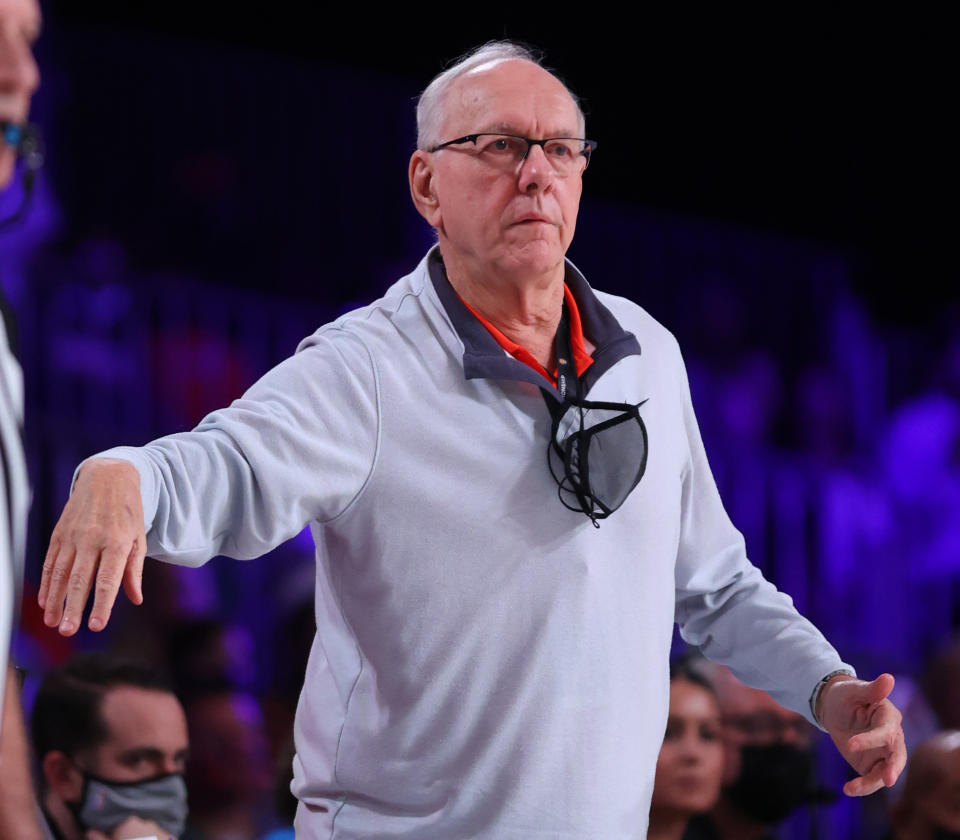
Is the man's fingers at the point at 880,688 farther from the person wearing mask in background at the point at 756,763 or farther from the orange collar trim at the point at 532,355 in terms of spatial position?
the person wearing mask in background at the point at 756,763

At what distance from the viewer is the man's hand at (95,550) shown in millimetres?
1204

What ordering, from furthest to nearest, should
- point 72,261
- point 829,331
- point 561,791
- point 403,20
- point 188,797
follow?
point 829,331 → point 403,20 → point 72,261 → point 188,797 → point 561,791

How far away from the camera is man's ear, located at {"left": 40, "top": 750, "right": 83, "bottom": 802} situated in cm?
281

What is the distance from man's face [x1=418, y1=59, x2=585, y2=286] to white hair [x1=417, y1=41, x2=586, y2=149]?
0.02m

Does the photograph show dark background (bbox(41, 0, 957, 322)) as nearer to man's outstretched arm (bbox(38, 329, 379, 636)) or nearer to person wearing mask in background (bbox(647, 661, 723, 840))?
person wearing mask in background (bbox(647, 661, 723, 840))

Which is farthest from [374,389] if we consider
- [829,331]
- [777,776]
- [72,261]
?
[829,331]

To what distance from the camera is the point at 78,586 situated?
1.21 metres

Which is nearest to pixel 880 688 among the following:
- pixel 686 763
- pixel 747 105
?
pixel 686 763

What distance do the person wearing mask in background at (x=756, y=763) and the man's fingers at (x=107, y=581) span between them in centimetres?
252

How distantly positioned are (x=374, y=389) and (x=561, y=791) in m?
0.55

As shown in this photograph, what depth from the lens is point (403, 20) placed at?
4.55 m

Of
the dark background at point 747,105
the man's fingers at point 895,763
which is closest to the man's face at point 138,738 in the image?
the man's fingers at point 895,763

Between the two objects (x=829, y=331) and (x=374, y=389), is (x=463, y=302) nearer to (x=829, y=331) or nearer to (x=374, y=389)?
(x=374, y=389)

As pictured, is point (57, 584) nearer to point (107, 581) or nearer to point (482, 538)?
point (107, 581)
